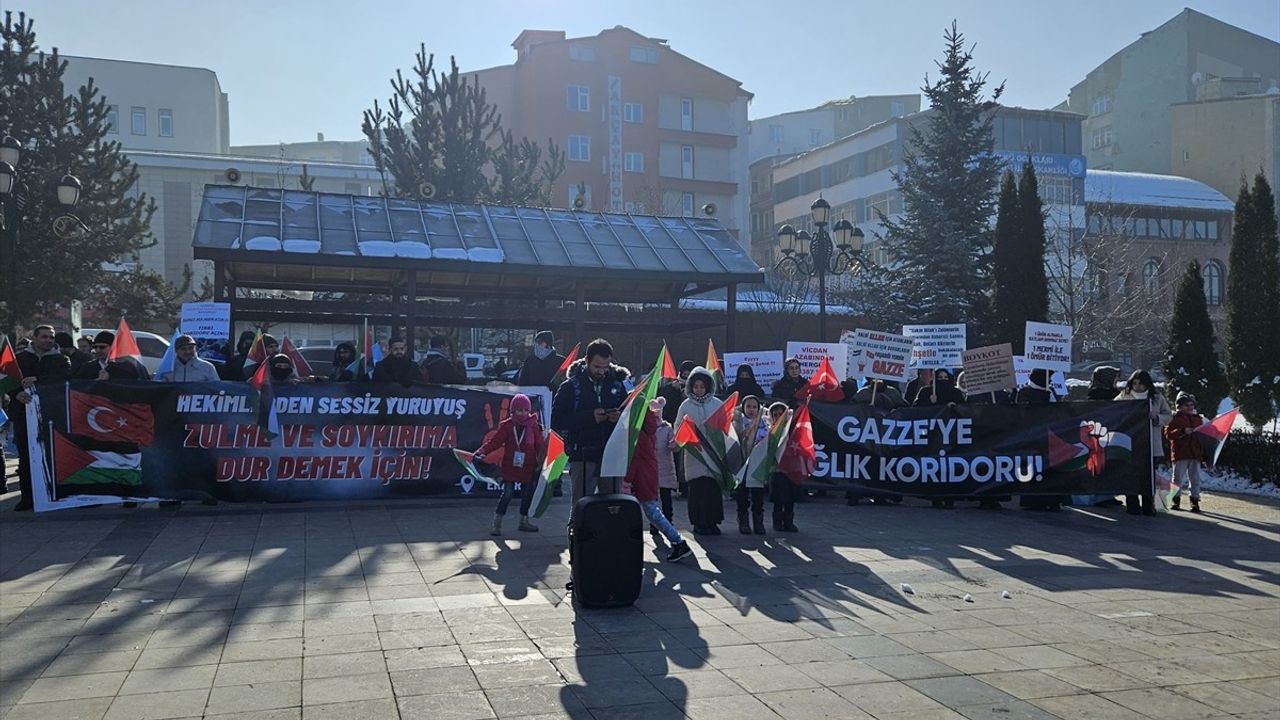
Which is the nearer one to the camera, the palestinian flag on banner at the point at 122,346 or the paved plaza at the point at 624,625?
the paved plaza at the point at 624,625

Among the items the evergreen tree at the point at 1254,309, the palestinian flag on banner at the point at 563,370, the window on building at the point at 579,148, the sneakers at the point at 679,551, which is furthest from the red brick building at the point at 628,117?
the sneakers at the point at 679,551

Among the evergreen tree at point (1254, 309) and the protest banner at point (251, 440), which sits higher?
the evergreen tree at point (1254, 309)

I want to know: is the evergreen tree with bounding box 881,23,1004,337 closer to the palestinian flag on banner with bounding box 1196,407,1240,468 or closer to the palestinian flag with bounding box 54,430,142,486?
the palestinian flag on banner with bounding box 1196,407,1240,468

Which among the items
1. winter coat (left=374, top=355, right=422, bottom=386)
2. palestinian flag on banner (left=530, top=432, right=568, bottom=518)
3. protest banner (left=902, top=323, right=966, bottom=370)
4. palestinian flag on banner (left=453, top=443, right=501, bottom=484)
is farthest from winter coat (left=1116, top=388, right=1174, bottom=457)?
winter coat (left=374, top=355, right=422, bottom=386)

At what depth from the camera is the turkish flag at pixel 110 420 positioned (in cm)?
1198

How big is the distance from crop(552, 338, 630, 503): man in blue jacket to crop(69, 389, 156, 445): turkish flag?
216 inches

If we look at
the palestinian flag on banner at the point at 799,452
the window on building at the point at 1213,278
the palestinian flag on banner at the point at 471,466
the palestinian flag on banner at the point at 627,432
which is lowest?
the palestinian flag on banner at the point at 471,466

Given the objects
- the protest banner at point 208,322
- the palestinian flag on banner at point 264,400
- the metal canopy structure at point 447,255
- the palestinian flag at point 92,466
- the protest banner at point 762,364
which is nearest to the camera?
the palestinian flag at point 92,466

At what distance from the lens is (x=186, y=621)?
7.14 metres

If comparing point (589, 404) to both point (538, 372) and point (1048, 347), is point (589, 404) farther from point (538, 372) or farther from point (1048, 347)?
point (1048, 347)

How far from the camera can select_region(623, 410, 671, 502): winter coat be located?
31.2 feet

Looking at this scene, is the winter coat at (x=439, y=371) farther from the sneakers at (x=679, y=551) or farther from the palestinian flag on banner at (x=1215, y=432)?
the palestinian flag on banner at (x=1215, y=432)

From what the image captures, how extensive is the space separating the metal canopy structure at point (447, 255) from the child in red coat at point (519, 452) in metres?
8.08

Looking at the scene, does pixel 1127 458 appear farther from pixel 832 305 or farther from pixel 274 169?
pixel 274 169
